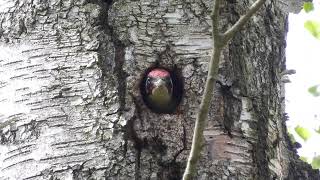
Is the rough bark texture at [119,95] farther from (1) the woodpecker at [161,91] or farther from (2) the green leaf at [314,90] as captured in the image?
(2) the green leaf at [314,90]

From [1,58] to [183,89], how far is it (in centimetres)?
52

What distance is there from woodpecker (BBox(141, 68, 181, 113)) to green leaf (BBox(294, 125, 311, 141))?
5.30 ft

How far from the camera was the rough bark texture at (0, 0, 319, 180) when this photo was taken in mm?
1824

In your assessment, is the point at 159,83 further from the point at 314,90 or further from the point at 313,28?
the point at 314,90

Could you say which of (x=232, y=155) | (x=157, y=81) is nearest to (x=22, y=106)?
(x=157, y=81)

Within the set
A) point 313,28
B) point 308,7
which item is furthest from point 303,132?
point 308,7

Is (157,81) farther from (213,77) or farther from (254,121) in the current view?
(213,77)

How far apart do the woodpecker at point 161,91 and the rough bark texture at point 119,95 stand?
1.1 inches

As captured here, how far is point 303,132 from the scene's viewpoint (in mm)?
3463

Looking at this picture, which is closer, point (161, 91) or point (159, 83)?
point (159, 83)

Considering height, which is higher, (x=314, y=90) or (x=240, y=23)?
(x=240, y=23)

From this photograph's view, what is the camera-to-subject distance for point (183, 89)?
1931mm

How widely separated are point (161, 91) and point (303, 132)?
168cm

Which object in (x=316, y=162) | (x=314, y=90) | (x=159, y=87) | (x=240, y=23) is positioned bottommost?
(x=316, y=162)
